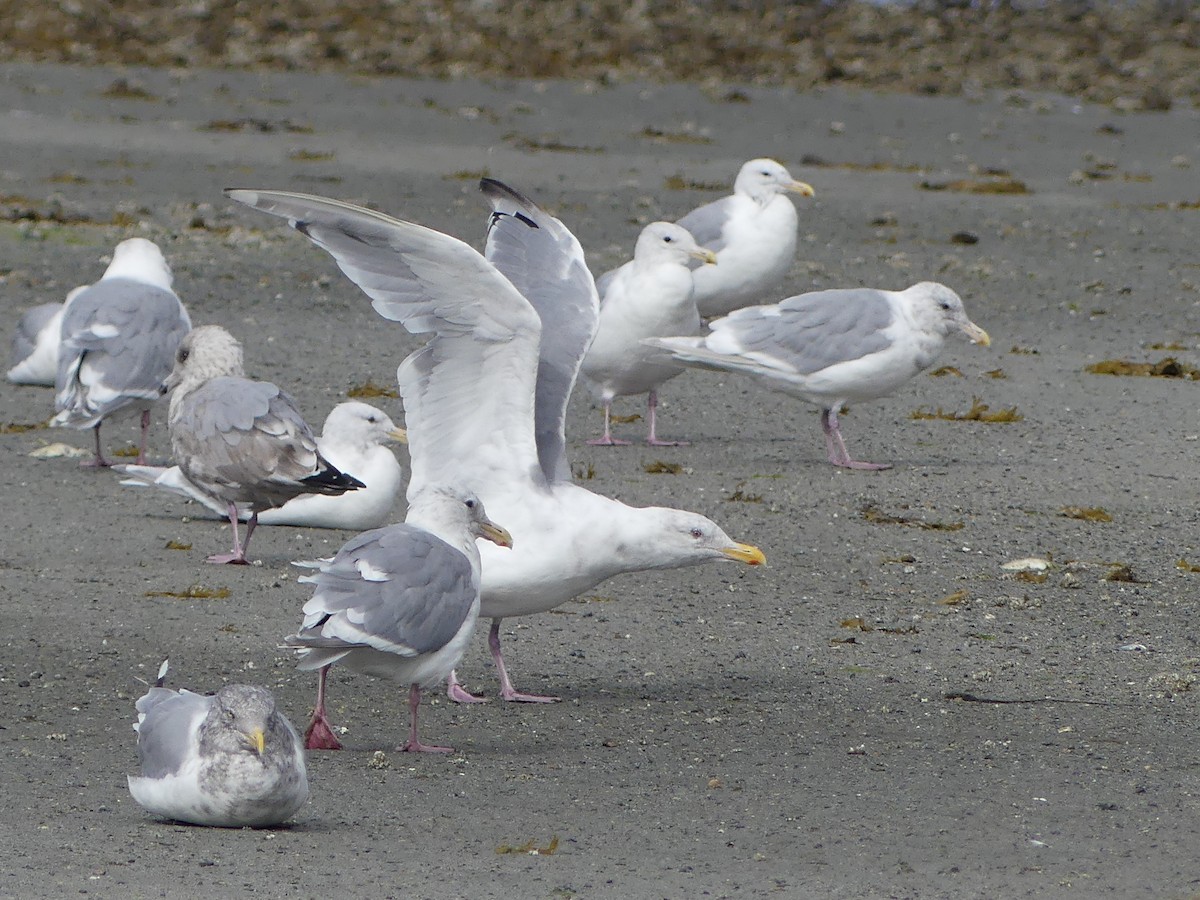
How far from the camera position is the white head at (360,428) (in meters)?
8.21

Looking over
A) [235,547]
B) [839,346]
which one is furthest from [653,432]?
[235,547]

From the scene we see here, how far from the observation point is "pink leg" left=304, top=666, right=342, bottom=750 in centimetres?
535

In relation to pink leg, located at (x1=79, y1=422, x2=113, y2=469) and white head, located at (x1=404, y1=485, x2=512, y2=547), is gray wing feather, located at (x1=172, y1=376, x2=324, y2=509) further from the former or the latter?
white head, located at (x1=404, y1=485, x2=512, y2=547)

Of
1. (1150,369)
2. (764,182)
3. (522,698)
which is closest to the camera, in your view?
(522,698)

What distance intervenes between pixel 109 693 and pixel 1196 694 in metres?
3.29

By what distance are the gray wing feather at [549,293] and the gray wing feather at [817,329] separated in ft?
8.35

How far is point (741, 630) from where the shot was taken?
677 centimetres

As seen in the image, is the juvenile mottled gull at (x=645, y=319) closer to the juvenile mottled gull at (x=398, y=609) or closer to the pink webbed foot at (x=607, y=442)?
the pink webbed foot at (x=607, y=442)

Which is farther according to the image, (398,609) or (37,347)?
(37,347)

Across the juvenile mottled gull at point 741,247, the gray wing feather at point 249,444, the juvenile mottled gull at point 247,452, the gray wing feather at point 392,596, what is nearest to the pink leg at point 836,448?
the juvenile mottled gull at point 741,247

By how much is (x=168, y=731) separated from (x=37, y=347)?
6261mm

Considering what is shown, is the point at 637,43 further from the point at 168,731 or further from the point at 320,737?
the point at 168,731

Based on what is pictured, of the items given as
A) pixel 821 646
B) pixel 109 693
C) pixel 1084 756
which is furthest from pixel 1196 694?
pixel 109 693

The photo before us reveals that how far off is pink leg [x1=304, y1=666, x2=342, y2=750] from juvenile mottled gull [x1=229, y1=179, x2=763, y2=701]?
675 mm
